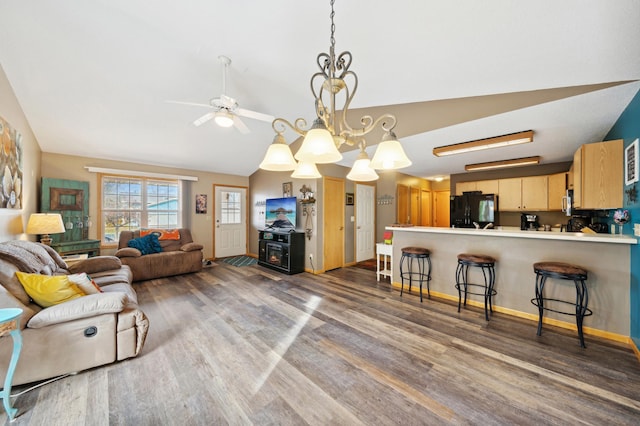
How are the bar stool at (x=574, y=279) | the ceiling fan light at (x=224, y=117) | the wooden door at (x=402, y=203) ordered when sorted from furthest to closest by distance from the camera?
the wooden door at (x=402, y=203) < the ceiling fan light at (x=224, y=117) < the bar stool at (x=574, y=279)

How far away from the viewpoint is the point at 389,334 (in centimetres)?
240

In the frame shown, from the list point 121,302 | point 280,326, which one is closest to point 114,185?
point 121,302

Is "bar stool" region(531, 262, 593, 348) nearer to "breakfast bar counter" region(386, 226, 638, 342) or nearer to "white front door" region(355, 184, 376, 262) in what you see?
"breakfast bar counter" region(386, 226, 638, 342)

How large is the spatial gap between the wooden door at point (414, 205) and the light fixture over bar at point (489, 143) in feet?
9.74

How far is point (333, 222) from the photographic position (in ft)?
16.6

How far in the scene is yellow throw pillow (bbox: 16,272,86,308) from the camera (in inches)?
71.9

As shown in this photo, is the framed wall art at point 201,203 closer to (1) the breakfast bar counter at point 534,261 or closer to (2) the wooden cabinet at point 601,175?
(1) the breakfast bar counter at point 534,261

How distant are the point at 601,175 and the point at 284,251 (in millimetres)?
4516

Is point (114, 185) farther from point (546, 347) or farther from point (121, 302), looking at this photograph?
point (546, 347)

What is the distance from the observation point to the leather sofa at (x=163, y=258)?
4.11 metres

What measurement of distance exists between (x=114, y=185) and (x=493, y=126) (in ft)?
22.3

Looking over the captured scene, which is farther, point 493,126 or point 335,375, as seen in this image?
point 493,126

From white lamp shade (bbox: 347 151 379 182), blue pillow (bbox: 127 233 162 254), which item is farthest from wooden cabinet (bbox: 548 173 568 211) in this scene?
blue pillow (bbox: 127 233 162 254)

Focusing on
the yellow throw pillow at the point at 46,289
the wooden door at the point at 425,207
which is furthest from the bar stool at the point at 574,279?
the wooden door at the point at 425,207
